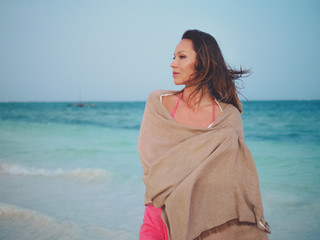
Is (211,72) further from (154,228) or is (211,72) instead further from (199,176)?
(154,228)

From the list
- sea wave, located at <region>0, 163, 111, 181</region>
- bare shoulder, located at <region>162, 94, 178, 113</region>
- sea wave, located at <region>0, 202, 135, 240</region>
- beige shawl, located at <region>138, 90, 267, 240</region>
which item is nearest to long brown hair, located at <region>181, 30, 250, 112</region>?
bare shoulder, located at <region>162, 94, 178, 113</region>

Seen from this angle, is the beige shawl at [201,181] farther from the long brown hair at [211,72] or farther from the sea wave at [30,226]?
the sea wave at [30,226]

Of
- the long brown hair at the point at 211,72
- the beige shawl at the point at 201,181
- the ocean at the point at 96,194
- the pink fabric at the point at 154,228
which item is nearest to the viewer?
the beige shawl at the point at 201,181

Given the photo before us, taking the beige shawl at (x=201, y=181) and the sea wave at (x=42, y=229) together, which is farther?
the sea wave at (x=42, y=229)

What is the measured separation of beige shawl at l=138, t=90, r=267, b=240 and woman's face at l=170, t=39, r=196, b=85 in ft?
1.22

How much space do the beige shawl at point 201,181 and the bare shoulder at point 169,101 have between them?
0.24m

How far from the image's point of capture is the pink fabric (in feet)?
5.95

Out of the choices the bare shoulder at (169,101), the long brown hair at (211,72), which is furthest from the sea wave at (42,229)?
the long brown hair at (211,72)

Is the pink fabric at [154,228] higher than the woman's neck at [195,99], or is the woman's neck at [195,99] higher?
the woman's neck at [195,99]

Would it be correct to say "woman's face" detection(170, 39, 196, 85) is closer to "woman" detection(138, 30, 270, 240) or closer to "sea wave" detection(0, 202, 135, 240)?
"woman" detection(138, 30, 270, 240)

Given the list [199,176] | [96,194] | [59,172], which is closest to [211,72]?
[199,176]

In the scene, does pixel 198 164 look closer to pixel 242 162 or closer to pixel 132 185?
pixel 242 162

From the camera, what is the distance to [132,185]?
5465 millimetres

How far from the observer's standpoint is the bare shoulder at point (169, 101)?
2033 mm
